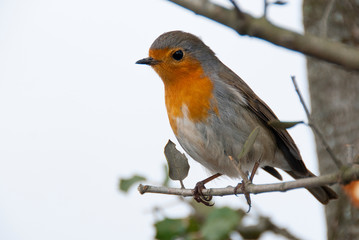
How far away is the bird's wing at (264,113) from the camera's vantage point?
12.6 feet

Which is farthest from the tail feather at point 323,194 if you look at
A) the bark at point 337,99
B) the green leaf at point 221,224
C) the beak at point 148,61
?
the beak at point 148,61

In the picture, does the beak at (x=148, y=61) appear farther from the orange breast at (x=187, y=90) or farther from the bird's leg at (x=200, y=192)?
the bird's leg at (x=200, y=192)

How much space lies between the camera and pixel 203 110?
3.51 metres

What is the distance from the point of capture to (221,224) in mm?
2656

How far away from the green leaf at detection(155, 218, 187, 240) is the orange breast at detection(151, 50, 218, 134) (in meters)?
0.86

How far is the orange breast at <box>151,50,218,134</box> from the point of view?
11.6ft

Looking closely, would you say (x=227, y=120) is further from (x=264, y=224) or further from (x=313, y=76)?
(x=313, y=76)

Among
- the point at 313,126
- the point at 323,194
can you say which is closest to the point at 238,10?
the point at 313,126

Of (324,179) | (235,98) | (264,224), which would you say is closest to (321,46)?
(324,179)

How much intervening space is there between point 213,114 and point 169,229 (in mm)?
963

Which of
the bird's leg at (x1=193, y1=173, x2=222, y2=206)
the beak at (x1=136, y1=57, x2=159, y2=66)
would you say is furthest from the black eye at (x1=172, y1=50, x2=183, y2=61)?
the bird's leg at (x1=193, y1=173, x2=222, y2=206)

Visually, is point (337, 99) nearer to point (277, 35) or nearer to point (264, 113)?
point (264, 113)

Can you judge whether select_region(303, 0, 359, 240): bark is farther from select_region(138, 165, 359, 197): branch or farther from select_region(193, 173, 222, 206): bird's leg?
select_region(138, 165, 359, 197): branch

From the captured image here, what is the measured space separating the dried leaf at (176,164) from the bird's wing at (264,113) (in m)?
1.30
